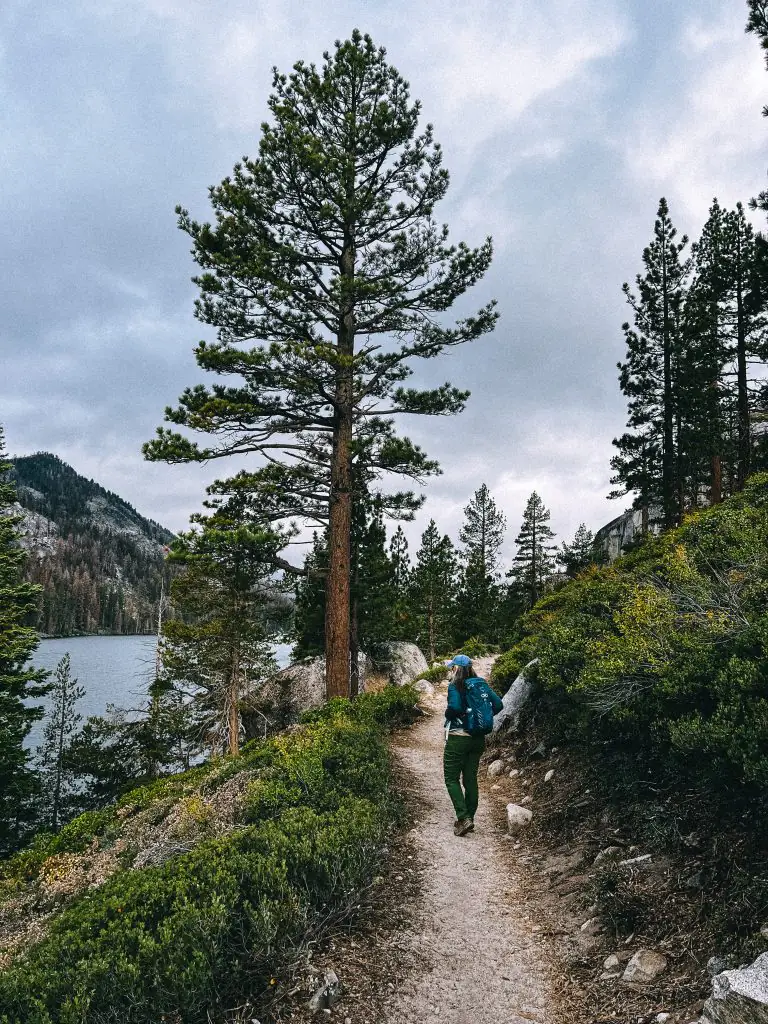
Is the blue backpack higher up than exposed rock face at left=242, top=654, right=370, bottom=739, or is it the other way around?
the blue backpack

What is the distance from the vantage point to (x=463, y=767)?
6766mm

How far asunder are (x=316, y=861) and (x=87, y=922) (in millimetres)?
1594

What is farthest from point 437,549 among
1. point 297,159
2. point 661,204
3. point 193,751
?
point 297,159

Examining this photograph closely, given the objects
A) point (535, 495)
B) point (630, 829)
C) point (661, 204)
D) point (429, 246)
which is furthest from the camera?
point (535, 495)

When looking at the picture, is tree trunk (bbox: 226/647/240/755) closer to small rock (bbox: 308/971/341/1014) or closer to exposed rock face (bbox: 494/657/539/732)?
exposed rock face (bbox: 494/657/539/732)

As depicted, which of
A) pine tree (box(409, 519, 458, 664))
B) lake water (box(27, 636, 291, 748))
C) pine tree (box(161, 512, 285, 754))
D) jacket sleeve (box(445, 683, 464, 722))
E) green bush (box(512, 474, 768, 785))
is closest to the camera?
green bush (box(512, 474, 768, 785))

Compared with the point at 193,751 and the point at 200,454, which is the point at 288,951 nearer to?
the point at 200,454

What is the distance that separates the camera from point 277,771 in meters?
6.90

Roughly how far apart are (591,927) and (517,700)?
637 cm

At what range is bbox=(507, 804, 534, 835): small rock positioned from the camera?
664cm

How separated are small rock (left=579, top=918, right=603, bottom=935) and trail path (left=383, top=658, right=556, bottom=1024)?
352mm

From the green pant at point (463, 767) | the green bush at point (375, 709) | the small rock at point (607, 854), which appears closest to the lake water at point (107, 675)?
the green bush at point (375, 709)

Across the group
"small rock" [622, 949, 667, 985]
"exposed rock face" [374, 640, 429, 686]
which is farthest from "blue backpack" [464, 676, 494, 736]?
"exposed rock face" [374, 640, 429, 686]

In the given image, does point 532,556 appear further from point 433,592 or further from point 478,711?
point 478,711
